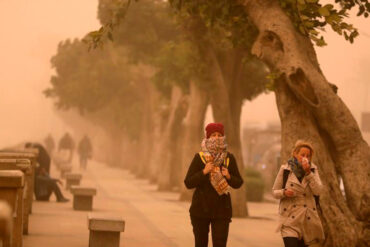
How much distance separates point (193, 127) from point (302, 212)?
21890 mm

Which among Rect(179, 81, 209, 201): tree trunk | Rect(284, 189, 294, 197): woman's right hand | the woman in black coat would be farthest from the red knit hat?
Rect(179, 81, 209, 201): tree trunk

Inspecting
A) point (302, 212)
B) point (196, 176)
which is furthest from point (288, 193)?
point (196, 176)

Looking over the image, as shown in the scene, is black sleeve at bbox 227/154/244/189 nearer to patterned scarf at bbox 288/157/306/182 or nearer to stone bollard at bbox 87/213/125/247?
patterned scarf at bbox 288/157/306/182

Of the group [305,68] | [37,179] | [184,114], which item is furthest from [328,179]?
[184,114]

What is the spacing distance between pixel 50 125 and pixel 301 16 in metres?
169

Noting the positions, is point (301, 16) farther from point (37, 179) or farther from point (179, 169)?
point (179, 169)

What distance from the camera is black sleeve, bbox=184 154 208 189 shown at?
1022 cm

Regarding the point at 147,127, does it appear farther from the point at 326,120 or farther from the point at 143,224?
the point at 326,120

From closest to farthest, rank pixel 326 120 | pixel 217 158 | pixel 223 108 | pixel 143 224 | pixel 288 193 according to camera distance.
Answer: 1. pixel 288 193
2. pixel 217 158
3. pixel 326 120
4. pixel 143 224
5. pixel 223 108

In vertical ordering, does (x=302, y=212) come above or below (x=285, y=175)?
below

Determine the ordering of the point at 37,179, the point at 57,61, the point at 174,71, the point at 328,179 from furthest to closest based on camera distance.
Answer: the point at 57,61
the point at 174,71
the point at 37,179
the point at 328,179

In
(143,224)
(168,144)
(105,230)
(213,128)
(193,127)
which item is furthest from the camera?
(168,144)

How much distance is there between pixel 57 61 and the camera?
56.2 m

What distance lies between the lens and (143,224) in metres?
21.1
